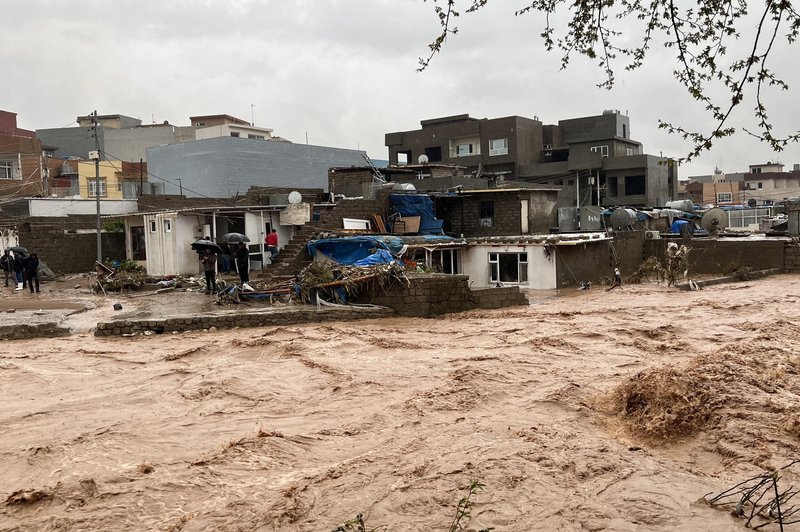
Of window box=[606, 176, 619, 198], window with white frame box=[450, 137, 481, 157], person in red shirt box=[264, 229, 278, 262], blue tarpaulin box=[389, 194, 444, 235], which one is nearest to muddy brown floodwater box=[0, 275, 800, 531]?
person in red shirt box=[264, 229, 278, 262]

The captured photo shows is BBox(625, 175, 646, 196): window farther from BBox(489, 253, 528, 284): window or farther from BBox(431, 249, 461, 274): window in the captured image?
BBox(431, 249, 461, 274): window

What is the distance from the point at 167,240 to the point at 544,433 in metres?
20.7

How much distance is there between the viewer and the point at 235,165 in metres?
39.9

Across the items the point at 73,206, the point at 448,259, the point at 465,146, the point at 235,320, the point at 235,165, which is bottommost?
the point at 235,320

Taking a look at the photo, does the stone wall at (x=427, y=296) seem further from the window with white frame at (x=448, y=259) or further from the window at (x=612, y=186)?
the window at (x=612, y=186)

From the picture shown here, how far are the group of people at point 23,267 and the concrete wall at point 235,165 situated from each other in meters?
16.3

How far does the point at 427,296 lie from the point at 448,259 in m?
7.37

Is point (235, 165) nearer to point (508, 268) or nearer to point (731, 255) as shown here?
point (508, 268)

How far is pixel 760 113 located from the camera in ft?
16.3

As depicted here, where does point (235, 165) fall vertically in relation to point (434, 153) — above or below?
below

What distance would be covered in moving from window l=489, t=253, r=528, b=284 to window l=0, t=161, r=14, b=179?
31274 mm

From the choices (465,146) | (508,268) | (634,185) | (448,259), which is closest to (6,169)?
(448,259)

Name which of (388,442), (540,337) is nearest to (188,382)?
(388,442)

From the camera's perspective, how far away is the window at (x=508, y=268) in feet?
77.5
